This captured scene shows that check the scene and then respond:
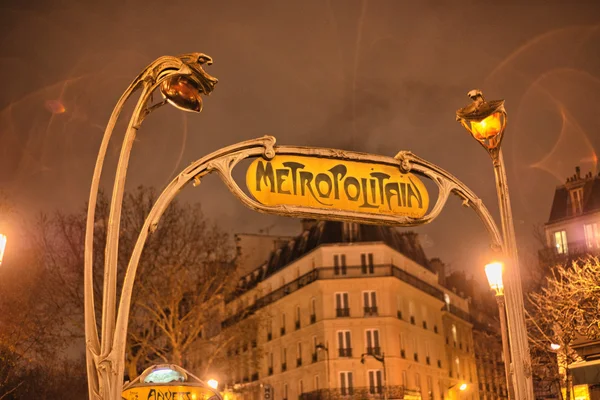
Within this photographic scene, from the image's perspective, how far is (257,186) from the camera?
6449 millimetres

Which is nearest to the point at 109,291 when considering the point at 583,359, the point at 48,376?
the point at 583,359

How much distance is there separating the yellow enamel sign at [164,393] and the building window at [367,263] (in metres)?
43.3

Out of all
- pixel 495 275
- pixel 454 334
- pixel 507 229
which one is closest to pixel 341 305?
pixel 454 334

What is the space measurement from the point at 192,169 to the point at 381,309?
4535cm

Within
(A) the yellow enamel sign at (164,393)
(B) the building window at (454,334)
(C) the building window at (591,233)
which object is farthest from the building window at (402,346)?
(A) the yellow enamel sign at (164,393)

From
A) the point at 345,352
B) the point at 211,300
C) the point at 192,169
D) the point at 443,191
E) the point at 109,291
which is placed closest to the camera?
the point at 109,291

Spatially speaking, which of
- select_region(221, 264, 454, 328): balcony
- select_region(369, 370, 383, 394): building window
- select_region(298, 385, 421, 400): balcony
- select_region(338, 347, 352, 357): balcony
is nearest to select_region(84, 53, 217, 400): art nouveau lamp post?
select_region(221, 264, 454, 328): balcony

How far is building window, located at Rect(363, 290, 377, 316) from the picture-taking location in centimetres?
5066

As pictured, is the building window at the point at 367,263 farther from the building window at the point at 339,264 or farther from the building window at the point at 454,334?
the building window at the point at 454,334

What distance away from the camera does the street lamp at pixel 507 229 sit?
741 cm

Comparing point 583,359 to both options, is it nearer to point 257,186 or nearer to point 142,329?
point 257,186

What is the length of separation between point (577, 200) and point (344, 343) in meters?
18.3

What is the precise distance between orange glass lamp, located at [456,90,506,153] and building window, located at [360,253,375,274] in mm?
43613

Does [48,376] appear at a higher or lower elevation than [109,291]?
higher
